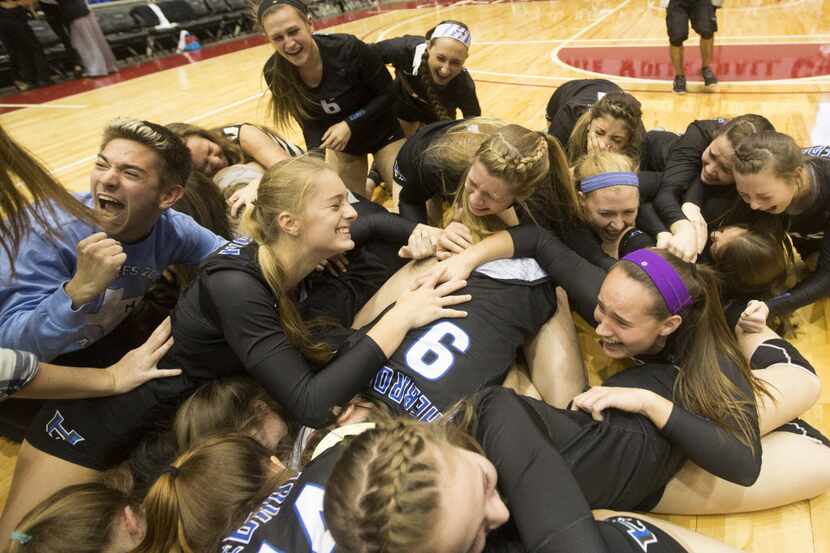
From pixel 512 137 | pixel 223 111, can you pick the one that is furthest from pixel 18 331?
pixel 223 111

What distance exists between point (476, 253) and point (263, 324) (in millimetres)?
807

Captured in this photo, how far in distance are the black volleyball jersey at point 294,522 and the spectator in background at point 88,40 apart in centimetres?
926

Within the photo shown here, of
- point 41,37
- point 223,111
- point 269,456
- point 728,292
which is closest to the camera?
point 269,456

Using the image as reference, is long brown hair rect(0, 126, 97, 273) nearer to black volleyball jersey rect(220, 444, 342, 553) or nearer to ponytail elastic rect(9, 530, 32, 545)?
ponytail elastic rect(9, 530, 32, 545)

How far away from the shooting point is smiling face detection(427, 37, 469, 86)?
3082mm

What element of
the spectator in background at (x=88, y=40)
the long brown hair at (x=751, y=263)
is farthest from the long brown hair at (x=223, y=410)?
the spectator in background at (x=88, y=40)

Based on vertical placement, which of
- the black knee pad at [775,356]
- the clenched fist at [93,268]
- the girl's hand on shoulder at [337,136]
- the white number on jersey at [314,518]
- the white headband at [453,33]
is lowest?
the black knee pad at [775,356]

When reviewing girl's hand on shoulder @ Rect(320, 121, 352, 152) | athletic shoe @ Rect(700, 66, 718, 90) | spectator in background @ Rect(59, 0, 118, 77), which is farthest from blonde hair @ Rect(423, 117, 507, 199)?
spectator in background @ Rect(59, 0, 118, 77)

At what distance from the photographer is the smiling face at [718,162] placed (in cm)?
232

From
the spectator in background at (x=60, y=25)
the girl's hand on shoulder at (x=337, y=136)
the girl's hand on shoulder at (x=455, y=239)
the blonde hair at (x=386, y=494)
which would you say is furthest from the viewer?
the spectator in background at (x=60, y=25)

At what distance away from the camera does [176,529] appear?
1235 mm

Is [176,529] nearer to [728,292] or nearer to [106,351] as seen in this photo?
[106,351]

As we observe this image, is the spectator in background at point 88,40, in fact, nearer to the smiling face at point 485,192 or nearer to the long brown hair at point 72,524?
the smiling face at point 485,192

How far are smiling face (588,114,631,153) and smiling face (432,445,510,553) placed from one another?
1.98 m
